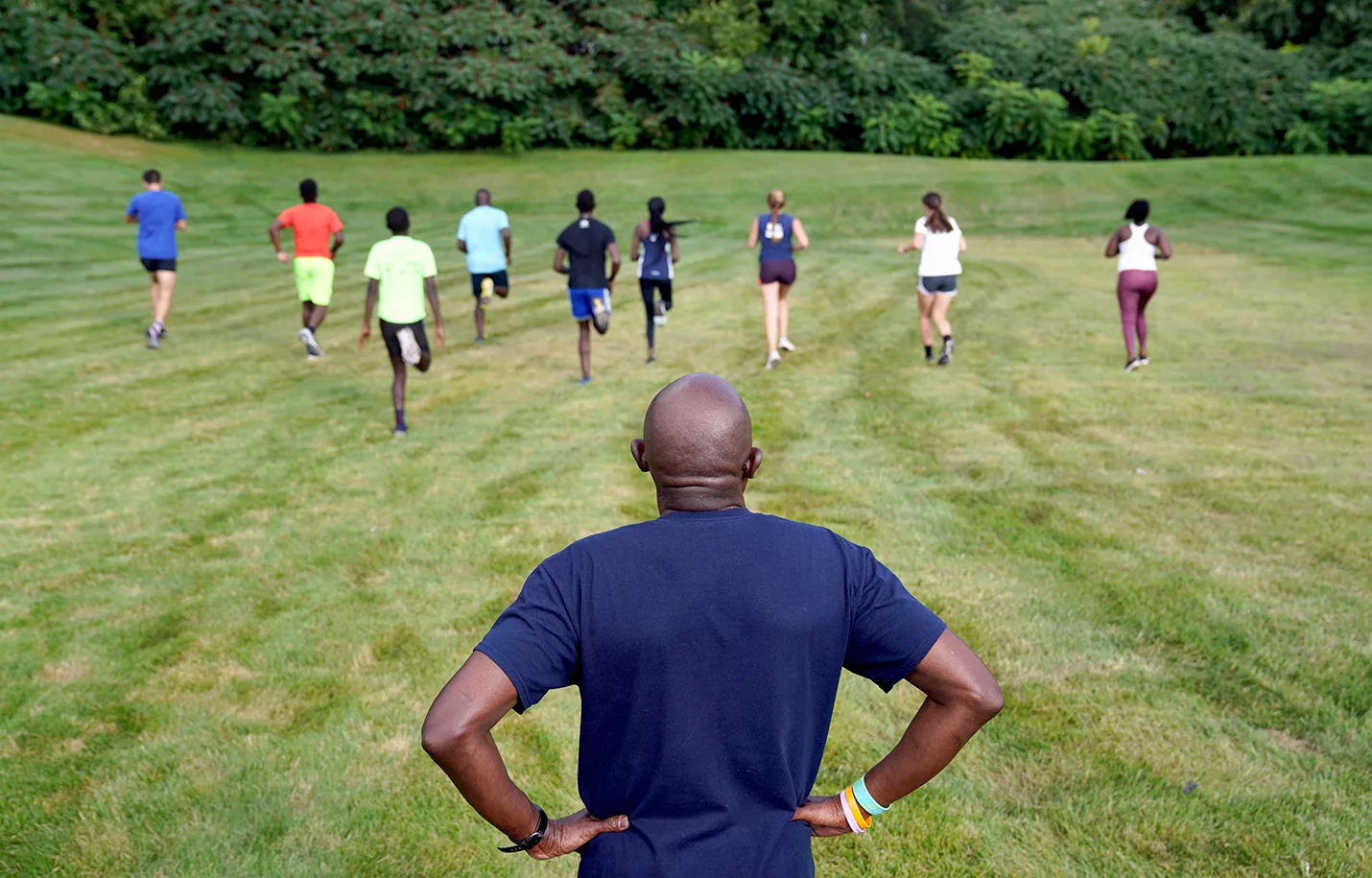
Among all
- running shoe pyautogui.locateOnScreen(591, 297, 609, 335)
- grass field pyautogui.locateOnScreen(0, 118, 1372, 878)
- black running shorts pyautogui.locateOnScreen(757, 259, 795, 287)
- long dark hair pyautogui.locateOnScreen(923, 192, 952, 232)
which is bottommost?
grass field pyautogui.locateOnScreen(0, 118, 1372, 878)

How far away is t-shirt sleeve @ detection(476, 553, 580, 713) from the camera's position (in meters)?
2.11

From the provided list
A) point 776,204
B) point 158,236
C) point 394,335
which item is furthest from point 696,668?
point 158,236

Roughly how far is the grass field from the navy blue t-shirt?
2.21 m

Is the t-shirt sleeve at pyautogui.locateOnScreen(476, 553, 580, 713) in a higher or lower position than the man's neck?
lower

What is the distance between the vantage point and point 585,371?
12805 mm

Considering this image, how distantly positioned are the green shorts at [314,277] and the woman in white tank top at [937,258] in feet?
24.0

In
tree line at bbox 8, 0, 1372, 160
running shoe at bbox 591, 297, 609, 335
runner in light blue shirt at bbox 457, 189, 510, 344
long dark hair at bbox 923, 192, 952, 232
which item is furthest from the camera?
tree line at bbox 8, 0, 1372, 160

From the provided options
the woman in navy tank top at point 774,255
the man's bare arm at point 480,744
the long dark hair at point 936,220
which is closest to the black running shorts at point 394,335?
the woman in navy tank top at point 774,255

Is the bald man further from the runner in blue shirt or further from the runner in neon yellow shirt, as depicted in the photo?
the runner in blue shirt

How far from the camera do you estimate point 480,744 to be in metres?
2.15

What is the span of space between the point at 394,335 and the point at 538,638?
8.55m

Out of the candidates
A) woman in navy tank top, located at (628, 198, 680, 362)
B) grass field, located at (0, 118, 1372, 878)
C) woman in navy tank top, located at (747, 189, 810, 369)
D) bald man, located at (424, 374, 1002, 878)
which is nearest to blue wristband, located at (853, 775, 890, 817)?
bald man, located at (424, 374, 1002, 878)

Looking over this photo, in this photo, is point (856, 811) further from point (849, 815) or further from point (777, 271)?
point (777, 271)

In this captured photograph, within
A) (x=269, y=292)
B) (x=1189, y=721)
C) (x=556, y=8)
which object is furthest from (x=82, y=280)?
(x=556, y=8)
